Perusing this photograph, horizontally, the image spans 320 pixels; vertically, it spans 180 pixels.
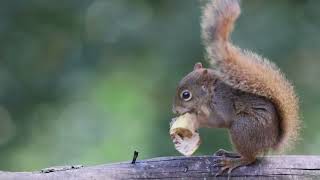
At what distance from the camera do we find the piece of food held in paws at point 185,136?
2441mm

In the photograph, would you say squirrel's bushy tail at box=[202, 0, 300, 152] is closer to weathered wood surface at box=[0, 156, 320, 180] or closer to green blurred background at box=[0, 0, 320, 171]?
weathered wood surface at box=[0, 156, 320, 180]

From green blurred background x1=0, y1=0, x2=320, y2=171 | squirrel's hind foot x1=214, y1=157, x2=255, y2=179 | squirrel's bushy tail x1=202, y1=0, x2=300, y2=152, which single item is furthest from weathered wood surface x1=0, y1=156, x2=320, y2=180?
green blurred background x1=0, y1=0, x2=320, y2=171

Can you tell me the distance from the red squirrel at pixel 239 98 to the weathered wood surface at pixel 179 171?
0.06 metres

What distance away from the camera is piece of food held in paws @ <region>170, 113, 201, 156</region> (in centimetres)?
244

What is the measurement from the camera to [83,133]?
432cm

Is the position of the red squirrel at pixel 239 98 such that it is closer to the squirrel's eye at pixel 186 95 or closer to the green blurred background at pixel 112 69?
the squirrel's eye at pixel 186 95

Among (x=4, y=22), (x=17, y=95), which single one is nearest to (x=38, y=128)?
(x=17, y=95)

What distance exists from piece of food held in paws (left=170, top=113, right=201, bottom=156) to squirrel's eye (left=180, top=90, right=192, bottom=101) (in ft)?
0.32

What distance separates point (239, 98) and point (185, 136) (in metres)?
0.19

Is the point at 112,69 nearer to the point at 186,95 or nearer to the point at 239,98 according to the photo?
the point at 186,95

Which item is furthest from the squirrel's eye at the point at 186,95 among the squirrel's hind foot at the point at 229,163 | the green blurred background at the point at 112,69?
the green blurred background at the point at 112,69

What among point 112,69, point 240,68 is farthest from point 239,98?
point 112,69

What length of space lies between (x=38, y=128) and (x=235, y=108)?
87.5 inches

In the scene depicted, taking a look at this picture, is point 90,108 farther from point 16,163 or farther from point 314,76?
point 314,76
